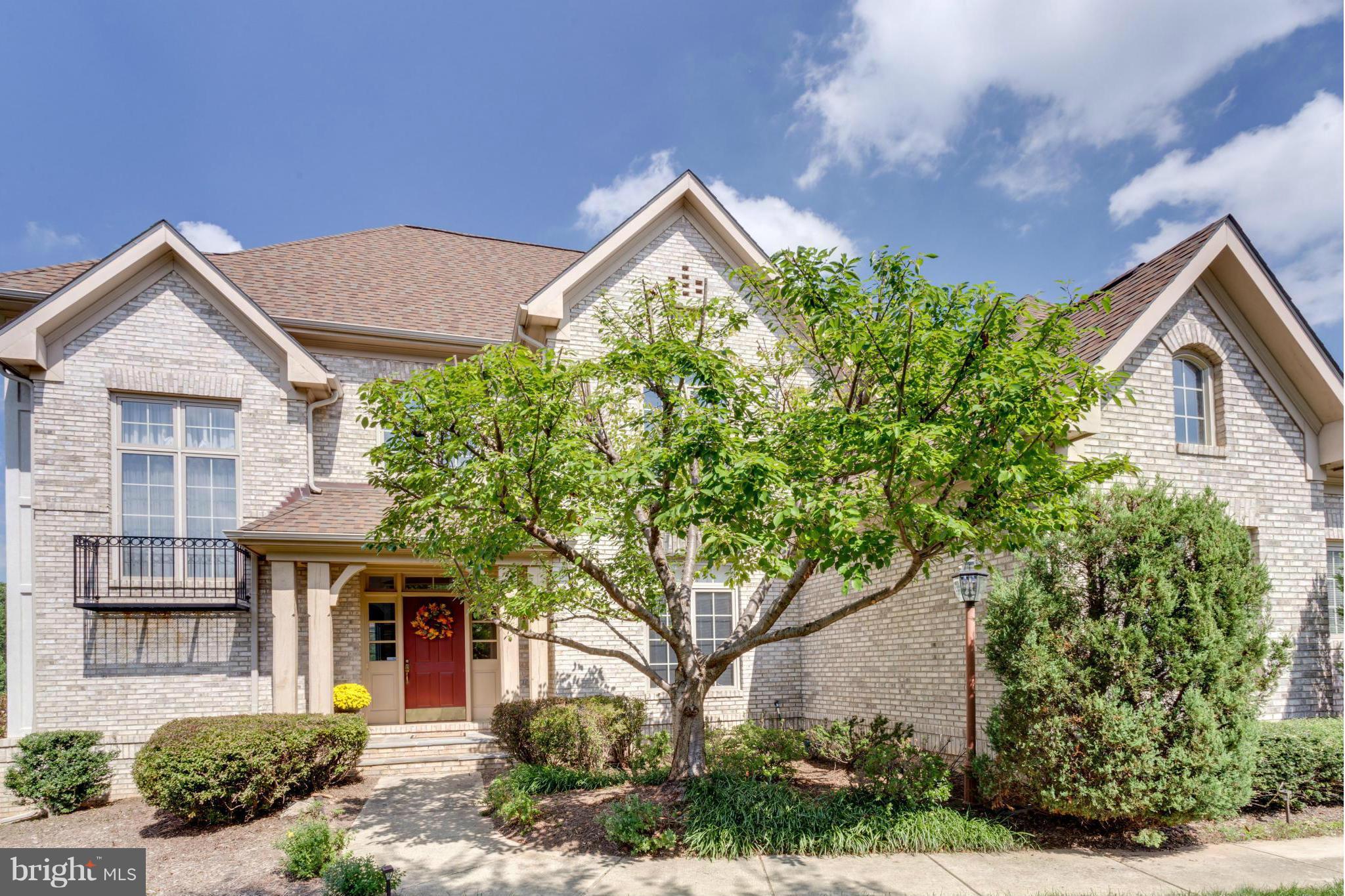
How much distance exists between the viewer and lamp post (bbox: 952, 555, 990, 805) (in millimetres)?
8086

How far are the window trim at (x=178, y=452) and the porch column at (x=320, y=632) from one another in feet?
5.55

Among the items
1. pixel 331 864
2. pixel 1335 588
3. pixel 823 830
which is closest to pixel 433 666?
pixel 331 864

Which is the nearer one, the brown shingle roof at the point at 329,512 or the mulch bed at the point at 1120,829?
the mulch bed at the point at 1120,829

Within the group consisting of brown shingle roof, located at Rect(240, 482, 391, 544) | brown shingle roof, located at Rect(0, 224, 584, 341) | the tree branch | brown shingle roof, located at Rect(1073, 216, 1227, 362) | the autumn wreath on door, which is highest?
brown shingle roof, located at Rect(0, 224, 584, 341)

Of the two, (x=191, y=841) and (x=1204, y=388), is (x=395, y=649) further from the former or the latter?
(x=1204, y=388)

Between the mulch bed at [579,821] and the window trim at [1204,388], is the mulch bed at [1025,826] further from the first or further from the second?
the window trim at [1204,388]

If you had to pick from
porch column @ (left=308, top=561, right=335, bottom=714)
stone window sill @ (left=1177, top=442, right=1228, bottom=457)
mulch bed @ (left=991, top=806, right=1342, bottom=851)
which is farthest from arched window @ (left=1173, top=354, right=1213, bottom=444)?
porch column @ (left=308, top=561, right=335, bottom=714)

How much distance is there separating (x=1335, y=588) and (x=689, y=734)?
8450 mm

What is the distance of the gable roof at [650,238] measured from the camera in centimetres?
1235

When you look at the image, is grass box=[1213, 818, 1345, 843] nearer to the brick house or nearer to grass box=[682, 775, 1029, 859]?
the brick house

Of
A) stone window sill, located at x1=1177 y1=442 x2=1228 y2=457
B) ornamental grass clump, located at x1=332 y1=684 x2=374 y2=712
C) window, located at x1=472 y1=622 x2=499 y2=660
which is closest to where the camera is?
stone window sill, located at x1=1177 y1=442 x2=1228 y2=457

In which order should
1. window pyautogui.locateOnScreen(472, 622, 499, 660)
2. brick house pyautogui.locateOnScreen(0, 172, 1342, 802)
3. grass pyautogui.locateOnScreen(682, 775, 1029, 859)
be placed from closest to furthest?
grass pyautogui.locateOnScreen(682, 775, 1029, 859) → brick house pyautogui.locateOnScreen(0, 172, 1342, 802) → window pyautogui.locateOnScreen(472, 622, 499, 660)

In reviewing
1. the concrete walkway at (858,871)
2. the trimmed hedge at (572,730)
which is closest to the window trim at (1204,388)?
the concrete walkway at (858,871)

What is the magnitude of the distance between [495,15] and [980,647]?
10.4 meters
